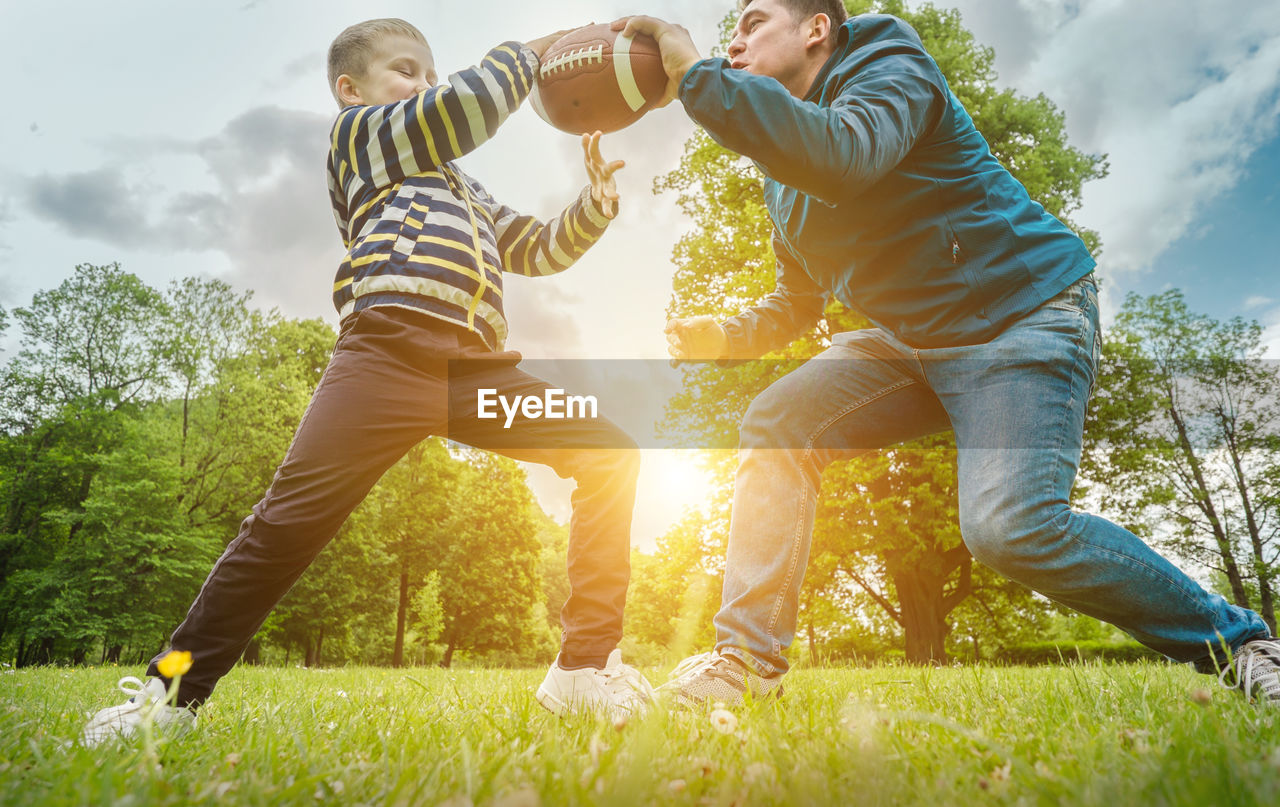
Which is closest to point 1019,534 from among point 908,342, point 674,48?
point 908,342

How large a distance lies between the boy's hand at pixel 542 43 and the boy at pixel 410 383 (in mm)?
177

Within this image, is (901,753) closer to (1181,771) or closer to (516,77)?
(1181,771)

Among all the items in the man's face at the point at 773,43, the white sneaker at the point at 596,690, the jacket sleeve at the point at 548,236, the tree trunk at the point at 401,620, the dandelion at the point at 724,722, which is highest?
the man's face at the point at 773,43

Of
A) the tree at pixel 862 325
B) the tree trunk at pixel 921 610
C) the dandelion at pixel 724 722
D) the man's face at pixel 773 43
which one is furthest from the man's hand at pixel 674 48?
the tree trunk at pixel 921 610

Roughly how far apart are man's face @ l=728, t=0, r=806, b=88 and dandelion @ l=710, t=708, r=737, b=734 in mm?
2362

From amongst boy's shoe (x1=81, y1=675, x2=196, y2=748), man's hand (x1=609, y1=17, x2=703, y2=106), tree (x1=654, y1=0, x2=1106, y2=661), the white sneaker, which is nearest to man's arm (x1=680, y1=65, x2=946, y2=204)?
man's hand (x1=609, y1=17, x2=703, y2=106)

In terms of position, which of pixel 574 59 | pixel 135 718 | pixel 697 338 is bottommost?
pixel 135 718

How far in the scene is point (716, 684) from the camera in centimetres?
226

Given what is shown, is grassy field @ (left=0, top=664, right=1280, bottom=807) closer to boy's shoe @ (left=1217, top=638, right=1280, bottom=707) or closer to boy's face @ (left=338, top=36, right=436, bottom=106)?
boy's shoe @ (left=1217, top=638, right=1280, bottom=707)

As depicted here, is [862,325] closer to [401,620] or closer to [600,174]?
[600,174]

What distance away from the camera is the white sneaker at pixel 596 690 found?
2.24 m

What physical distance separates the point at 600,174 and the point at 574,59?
23.0 inches

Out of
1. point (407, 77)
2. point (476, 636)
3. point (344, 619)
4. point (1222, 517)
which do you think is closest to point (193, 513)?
point (344, 619)

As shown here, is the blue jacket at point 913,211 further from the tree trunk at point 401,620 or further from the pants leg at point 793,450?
the tree trunk at point 401,620
